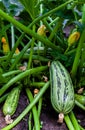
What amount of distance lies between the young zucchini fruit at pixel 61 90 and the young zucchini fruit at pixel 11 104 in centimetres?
21

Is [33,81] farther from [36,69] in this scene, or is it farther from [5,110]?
[5,110]

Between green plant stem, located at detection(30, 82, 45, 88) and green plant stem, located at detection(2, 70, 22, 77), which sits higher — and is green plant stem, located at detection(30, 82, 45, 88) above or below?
below

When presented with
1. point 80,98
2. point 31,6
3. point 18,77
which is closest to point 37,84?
point 18,77

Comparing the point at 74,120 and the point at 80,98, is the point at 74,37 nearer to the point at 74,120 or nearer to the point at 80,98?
the point at 80,98

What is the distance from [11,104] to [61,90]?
29cm

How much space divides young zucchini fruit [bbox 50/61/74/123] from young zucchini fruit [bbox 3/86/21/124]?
21 cm

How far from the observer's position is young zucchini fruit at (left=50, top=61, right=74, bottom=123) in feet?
6.07

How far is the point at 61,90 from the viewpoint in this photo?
1915mm

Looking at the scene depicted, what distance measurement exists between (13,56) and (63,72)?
0.34m

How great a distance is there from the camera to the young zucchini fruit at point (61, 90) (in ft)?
6.07

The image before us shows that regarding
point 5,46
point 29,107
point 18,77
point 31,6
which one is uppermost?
point 31,6

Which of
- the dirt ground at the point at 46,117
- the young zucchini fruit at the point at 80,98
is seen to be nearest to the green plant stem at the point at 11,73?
the dirt ground at the point at 46,117

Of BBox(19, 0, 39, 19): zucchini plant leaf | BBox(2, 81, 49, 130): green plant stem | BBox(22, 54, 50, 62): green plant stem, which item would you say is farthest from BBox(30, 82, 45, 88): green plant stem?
BBox(19, 0, 39, 19): zucchini plant leaf

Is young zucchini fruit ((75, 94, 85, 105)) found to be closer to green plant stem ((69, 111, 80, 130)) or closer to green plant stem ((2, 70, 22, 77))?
green plant stem ((69, 111, 80, 130))
